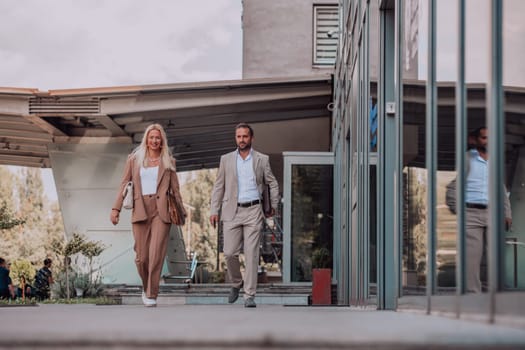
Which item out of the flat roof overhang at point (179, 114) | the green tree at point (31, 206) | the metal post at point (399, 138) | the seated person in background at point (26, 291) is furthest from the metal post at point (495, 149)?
the green tree at point (31, 206)

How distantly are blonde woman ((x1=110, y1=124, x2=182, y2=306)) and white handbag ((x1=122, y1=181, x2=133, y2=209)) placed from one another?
0.04 meters

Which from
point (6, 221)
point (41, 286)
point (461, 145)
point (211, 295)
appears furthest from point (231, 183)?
point (6, 221)

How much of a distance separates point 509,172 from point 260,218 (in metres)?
6.63

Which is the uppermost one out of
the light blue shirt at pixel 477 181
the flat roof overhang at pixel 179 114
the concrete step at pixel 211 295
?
the flat roof overhang at pixel 179 114

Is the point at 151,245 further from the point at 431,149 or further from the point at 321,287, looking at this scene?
the point at 321,287

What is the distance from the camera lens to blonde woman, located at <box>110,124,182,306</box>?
33.7 feet

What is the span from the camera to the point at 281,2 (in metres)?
29.7

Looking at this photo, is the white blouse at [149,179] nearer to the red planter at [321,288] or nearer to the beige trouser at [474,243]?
the beige trouser at [474,243]

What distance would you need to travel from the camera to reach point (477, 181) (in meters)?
4.34

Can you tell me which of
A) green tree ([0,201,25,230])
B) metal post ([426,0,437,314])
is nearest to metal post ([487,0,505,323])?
metal post ([426,0,437,314])

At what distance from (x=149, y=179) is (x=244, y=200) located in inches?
39.3

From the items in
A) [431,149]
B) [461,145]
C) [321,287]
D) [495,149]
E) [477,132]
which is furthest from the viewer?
[321,287]

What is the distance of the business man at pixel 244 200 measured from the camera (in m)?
10.5

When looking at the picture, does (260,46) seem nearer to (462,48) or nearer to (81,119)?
(81,119)
